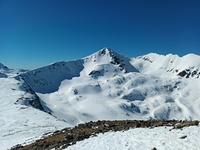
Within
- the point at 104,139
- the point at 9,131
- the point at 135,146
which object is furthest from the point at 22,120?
the point at 135,146

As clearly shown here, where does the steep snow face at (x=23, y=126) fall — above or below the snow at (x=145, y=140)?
above

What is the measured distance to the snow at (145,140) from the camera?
18.2m

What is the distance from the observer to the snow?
59.6 feet

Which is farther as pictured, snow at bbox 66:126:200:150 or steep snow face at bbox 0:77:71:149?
steep snow face at bbox 0:77:71:149

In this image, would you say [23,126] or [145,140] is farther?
[23,126]

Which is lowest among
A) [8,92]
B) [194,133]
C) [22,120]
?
[194,133]

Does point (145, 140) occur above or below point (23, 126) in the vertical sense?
below

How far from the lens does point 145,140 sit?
20266 millimetres

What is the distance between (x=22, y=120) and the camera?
58.9 m

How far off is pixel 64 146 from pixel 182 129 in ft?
35.6

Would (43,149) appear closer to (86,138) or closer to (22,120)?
(86,138)

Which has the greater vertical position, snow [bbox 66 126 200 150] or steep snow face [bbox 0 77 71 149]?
steep snow face [bbox 0 77 71 149]

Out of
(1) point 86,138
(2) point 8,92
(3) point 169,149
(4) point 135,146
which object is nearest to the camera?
(3) point 169,149

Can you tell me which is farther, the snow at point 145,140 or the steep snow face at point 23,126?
the steep snow face at point 23,126
